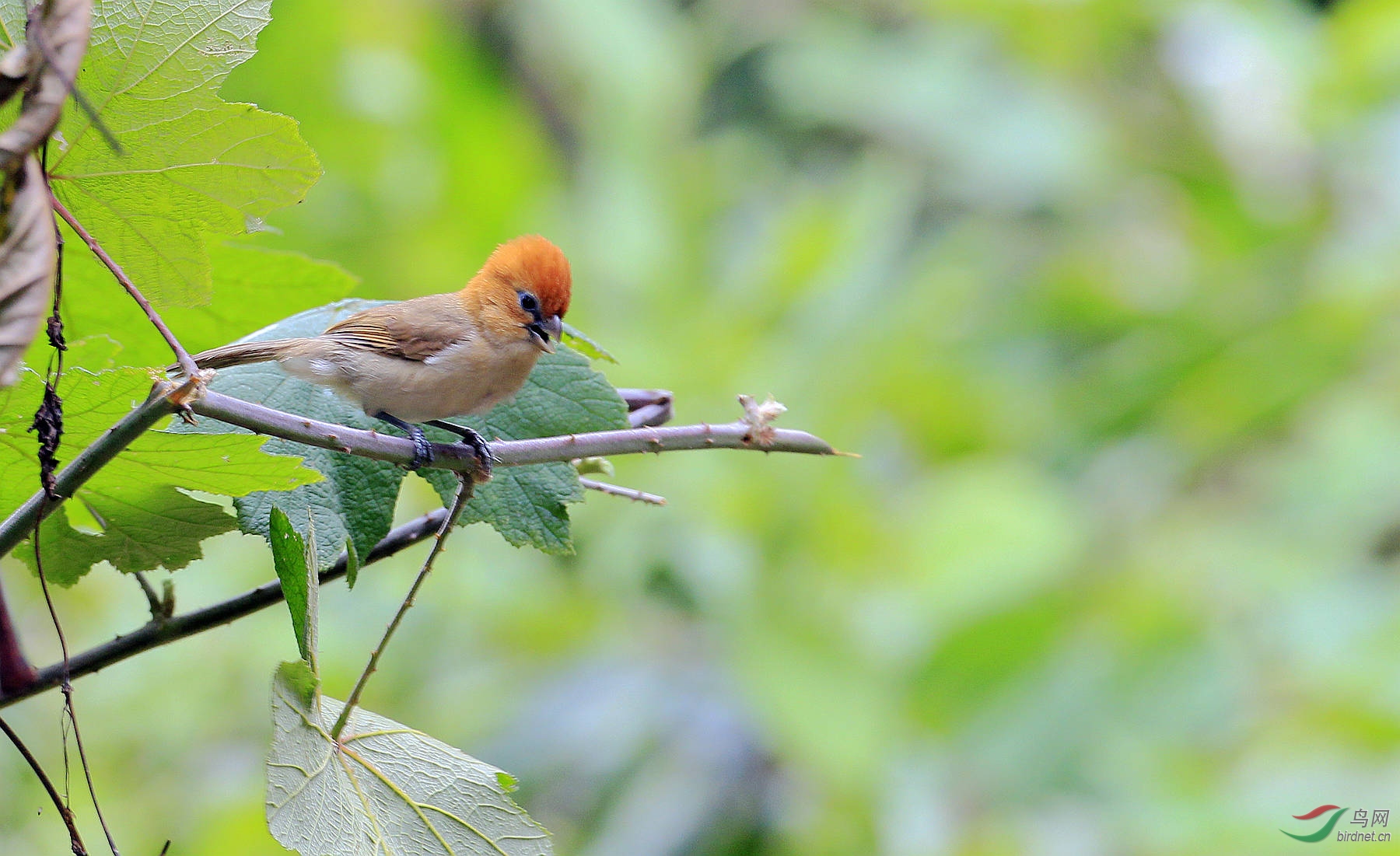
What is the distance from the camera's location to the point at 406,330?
5.76 ft

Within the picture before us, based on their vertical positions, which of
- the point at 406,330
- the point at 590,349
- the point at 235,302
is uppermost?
the point at 406,330

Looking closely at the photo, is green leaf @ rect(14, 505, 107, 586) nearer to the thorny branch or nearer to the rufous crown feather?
the thorny branch

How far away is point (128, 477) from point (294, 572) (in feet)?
0.70

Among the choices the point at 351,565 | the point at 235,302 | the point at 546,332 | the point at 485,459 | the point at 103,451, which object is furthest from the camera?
the point at 546,332

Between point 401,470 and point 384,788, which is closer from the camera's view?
point 384,788

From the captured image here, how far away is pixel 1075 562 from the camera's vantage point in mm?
4406

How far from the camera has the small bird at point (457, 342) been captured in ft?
5.10

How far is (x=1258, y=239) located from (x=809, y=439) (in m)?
4.64

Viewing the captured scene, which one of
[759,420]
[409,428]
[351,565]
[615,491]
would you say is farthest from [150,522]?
[409,428]

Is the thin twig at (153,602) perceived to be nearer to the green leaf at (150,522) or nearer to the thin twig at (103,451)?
the green leaf at (150,522)

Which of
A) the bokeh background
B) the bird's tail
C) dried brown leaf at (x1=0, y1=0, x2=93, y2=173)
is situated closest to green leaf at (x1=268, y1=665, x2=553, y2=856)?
dried brown leaf at (x1=0, y1=0, x2=93, y2=173)

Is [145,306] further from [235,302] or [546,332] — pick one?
[546,332]

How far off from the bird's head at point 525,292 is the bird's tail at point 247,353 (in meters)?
0.49

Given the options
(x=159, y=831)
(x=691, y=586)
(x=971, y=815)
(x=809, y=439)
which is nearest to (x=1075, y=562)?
(x=971, y=815)
